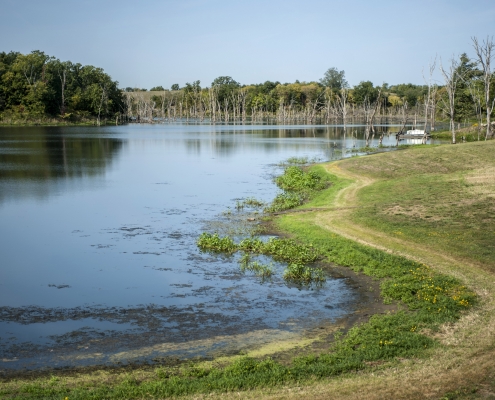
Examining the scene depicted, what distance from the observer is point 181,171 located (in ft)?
152

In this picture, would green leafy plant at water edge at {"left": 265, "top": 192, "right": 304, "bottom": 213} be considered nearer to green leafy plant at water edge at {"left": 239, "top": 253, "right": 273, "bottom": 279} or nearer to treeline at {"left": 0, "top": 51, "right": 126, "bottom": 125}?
green leafy plant at water edge at {"left": 239, "top": 253, "right": 273, "bottom": 279}

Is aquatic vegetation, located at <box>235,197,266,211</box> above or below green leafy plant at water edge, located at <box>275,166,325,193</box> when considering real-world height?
below

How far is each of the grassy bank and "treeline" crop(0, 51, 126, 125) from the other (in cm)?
10888

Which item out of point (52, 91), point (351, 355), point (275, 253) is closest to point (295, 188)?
point (275, 253)

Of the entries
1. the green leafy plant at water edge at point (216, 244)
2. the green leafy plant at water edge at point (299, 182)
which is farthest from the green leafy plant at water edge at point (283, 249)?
the green leafy plant at water edge at point (299, 182)

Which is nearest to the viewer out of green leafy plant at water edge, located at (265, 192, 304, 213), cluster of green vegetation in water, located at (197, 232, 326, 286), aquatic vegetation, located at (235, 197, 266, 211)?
cluster of green vegetation in water, located at (197, 232, 326, 286)

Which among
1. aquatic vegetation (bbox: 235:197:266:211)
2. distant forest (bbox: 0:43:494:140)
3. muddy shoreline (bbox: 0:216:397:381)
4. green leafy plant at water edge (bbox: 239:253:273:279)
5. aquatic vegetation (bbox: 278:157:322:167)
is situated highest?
distant forest (bbox: 0:43:494:140)

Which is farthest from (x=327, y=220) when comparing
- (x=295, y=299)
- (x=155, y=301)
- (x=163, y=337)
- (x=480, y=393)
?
(x=480, y=393)

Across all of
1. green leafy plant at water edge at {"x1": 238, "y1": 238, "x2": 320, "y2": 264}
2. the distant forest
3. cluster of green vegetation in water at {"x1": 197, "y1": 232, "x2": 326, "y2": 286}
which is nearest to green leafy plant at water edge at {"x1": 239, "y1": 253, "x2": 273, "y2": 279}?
cluster of green vegetation in water at {"x1": 197, "y1": 232, "x2": 326, "y2": 286}

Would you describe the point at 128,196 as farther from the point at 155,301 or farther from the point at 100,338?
the point at 100,338

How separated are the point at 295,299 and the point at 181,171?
31576 millimetres

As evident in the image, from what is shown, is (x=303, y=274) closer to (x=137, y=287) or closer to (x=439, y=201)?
(x=137, y=287)

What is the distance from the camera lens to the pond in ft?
42.0

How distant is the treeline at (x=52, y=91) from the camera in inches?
4724
